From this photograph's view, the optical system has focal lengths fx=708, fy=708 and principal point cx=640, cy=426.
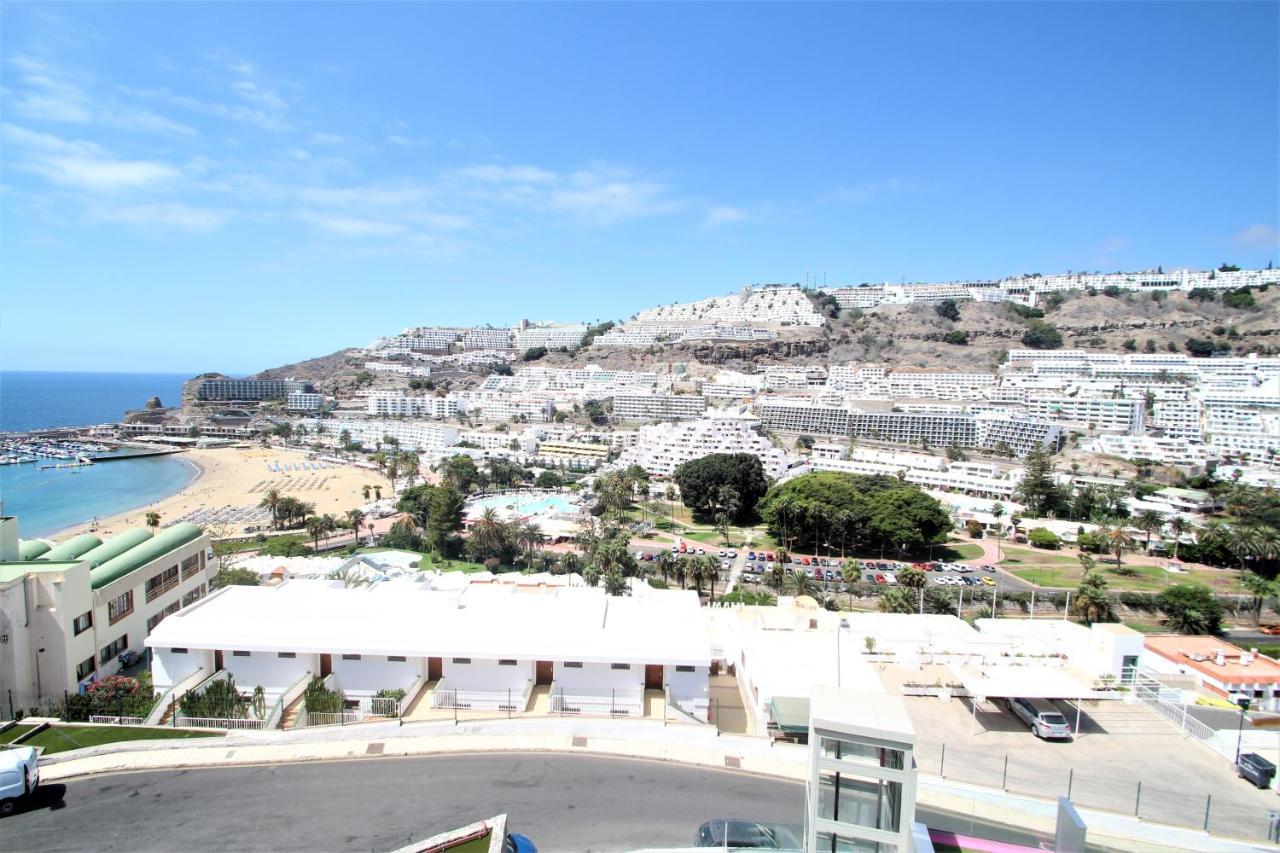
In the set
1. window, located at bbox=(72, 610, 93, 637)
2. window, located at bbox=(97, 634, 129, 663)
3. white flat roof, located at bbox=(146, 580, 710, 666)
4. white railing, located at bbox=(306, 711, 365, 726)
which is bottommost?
white railing, located at bbox=(306, 711, 365, 726)

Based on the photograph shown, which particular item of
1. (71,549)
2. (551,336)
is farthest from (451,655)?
(551,336)

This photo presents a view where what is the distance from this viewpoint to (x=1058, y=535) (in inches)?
1762

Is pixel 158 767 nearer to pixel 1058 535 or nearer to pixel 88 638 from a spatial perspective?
pixel 88 638

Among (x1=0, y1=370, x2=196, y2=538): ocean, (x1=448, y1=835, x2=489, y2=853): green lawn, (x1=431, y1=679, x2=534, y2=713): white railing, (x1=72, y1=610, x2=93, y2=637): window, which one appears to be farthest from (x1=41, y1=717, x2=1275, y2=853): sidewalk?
(x1=0, y1=370, x2=196, y2=538): ocean

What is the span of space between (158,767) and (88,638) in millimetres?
5746

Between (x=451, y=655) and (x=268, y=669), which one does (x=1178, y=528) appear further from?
(x=268, y=669)

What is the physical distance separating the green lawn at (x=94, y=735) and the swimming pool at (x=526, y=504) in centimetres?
3543

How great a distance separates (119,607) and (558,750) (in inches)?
448

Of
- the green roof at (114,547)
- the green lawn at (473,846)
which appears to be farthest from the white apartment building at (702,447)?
the green lawn at (473,846)

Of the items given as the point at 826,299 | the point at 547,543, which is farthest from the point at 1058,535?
the point at 826,299

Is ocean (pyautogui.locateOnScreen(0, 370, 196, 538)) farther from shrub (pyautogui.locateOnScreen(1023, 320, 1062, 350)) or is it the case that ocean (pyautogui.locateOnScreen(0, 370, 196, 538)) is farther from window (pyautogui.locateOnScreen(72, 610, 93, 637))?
shrub (pyautogui.locateOnScreen(1023, 320, 1062, 350))

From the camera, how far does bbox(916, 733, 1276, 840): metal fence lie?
10609mm

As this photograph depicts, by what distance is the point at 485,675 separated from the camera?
1421 cm

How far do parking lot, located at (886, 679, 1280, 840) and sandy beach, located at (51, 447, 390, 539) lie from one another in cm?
4525
